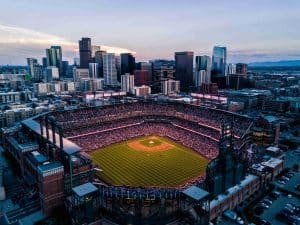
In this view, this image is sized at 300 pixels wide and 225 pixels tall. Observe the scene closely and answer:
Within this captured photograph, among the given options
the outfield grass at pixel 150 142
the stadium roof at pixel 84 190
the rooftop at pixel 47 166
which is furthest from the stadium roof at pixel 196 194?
the outfield grass at pixel 150 142

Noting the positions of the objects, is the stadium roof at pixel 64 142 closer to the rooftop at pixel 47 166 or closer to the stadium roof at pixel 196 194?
the rooftop at pixel 47 166

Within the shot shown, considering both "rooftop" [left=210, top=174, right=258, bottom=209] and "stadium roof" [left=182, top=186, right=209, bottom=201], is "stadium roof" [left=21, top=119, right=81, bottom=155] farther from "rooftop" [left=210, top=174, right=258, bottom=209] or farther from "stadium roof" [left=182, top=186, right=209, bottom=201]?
"rooftop" [left=210, top=174, right=258, bottom=209]

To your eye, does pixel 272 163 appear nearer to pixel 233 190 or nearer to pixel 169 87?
pixel 233 190

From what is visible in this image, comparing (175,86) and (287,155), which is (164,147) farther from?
(175,86)

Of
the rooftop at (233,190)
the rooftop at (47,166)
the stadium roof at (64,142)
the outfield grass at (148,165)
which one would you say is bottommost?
the outfield grass at (148,165)

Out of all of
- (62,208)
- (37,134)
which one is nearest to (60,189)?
(62,208)

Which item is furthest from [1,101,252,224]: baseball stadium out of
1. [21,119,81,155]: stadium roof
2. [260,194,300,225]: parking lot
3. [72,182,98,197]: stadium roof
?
[260,194,300,225]: parking lot
